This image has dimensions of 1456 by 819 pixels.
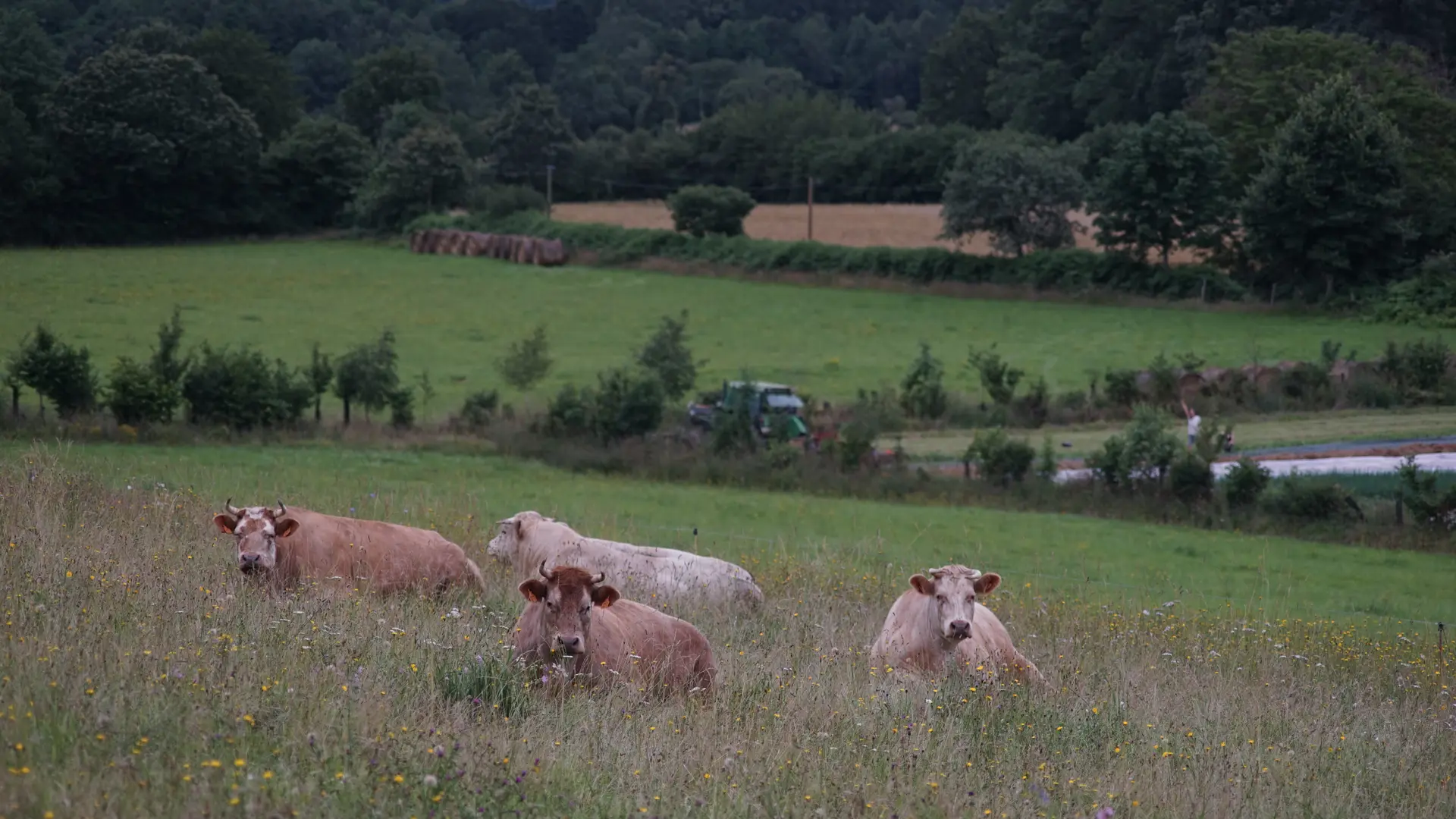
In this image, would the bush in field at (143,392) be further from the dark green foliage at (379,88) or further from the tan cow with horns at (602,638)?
the dark green foliage at (379,88)

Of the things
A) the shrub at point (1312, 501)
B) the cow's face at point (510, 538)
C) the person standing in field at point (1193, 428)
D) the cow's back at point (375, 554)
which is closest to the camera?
the cow's back at point (375, 554)

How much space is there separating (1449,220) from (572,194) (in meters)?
54.2

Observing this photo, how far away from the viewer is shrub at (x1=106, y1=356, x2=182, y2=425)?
30.1 metres

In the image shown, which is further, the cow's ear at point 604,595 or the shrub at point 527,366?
the shrub at point 527,366

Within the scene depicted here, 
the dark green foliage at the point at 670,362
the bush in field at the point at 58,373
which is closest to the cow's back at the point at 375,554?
the bush in field at the point at 58,373

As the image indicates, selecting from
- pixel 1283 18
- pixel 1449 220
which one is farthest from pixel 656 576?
pixel 1283 18

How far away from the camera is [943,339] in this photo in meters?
52.8

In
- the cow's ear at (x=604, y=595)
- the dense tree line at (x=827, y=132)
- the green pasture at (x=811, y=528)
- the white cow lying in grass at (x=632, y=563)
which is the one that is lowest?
the green pasture at (x=811, y=528)

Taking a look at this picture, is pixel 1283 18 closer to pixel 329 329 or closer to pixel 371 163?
pixel 371 163

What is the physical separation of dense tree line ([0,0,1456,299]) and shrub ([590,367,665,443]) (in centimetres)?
3216

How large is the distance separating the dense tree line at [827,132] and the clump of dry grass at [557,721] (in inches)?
1891

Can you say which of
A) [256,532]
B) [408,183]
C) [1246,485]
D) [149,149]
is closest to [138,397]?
[256,532]

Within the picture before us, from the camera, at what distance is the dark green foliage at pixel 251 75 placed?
85.5 m

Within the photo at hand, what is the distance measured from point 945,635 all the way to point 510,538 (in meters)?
6.61
